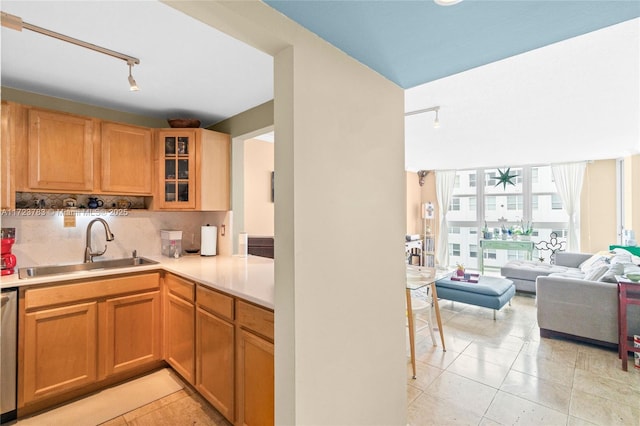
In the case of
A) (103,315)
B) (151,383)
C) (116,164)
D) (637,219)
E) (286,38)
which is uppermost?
(286,38)

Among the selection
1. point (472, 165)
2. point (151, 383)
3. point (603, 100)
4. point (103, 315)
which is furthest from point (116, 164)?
point (472, 165)

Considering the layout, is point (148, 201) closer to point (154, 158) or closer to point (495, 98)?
point (154, 158)

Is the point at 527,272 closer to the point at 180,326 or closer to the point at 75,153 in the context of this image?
the point at 180,326

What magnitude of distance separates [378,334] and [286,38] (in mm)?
1504

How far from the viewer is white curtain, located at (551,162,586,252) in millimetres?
5777

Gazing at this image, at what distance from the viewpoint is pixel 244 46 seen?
176 cm

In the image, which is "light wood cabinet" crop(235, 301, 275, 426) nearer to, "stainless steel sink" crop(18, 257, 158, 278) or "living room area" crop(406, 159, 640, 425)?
"living room area" crop(406, 159, 640, 425)

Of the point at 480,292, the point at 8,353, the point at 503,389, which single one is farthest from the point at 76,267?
the point at 480,292

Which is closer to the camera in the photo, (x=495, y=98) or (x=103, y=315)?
(x=103, y=315)

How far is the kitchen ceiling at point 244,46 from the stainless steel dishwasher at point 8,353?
1.56 metres

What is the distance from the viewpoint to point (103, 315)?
7.41ft

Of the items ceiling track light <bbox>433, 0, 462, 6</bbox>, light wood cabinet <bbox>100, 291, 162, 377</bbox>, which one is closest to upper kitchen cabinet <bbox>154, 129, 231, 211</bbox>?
light wood cabinet <bbox>100, 291, 162, 377</bbox>

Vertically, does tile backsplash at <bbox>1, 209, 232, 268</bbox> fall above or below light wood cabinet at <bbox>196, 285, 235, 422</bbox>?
above

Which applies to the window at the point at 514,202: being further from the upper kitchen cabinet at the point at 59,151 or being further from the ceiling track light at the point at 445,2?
the upper kitchen cabinet at the point at 59,151
